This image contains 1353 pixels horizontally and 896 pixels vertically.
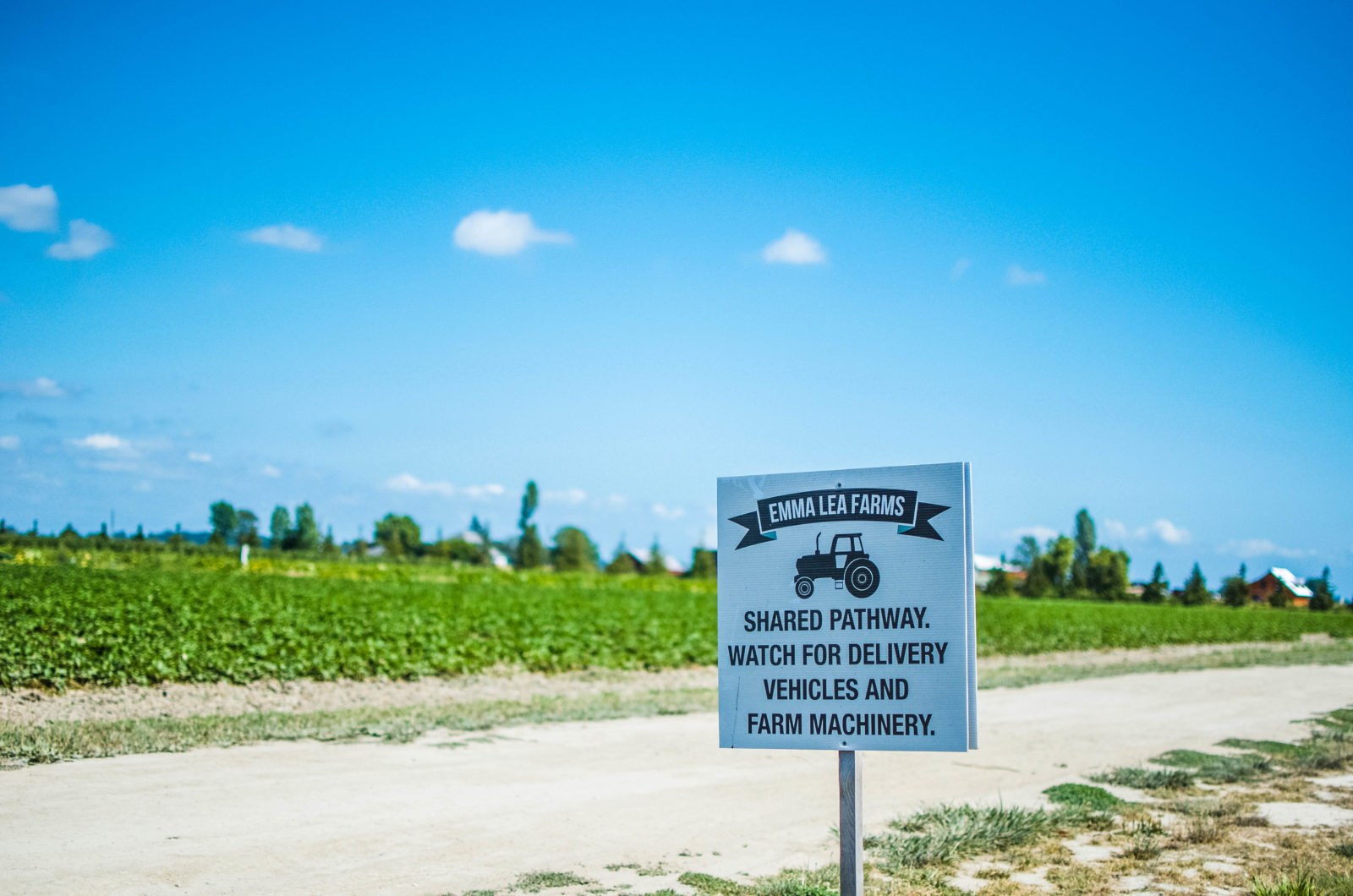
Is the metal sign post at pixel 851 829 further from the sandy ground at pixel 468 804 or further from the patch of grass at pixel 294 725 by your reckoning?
the patch of grass at pixel 294 725

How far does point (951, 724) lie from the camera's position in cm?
456

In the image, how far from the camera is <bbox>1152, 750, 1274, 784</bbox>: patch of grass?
9766 millimetres

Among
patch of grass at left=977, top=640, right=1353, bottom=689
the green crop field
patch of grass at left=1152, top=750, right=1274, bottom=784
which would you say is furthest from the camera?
patch of grass at left=977, top=640, right=1353, bottom=689

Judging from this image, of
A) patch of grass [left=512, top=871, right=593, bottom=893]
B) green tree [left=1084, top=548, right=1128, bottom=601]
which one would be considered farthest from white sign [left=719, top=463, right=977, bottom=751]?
green tree [left=1084, top=548, right=1128, bottom=601]

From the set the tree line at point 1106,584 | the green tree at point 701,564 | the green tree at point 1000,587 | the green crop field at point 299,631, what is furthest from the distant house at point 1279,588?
the green crop field at point 299,631

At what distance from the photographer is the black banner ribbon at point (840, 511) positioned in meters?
4.75

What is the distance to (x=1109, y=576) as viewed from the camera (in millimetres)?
105875

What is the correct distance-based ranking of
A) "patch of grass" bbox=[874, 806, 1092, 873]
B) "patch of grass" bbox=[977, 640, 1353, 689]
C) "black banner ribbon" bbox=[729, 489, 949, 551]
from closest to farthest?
1. "black banner ribbon" bbox=[729, 489, 949, 551]
2. "patch of grass" bbox=[874, 806, 1092, 873]
3. "patch of grass" bbox=[977, 640, 1353, 689]

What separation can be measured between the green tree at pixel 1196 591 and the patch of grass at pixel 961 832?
11286 centimetres

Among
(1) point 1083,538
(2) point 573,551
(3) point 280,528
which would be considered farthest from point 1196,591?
(3) point 280,528

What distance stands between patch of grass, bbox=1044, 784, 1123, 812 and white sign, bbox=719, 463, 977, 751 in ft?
14.4

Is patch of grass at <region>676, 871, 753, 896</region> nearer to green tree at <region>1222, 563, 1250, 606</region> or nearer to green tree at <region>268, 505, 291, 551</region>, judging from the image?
green tree at <region>268, 505, 291, 551</region>

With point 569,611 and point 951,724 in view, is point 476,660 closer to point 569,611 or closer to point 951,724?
point 569,611

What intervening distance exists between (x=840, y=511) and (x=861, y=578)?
1.13 ft
